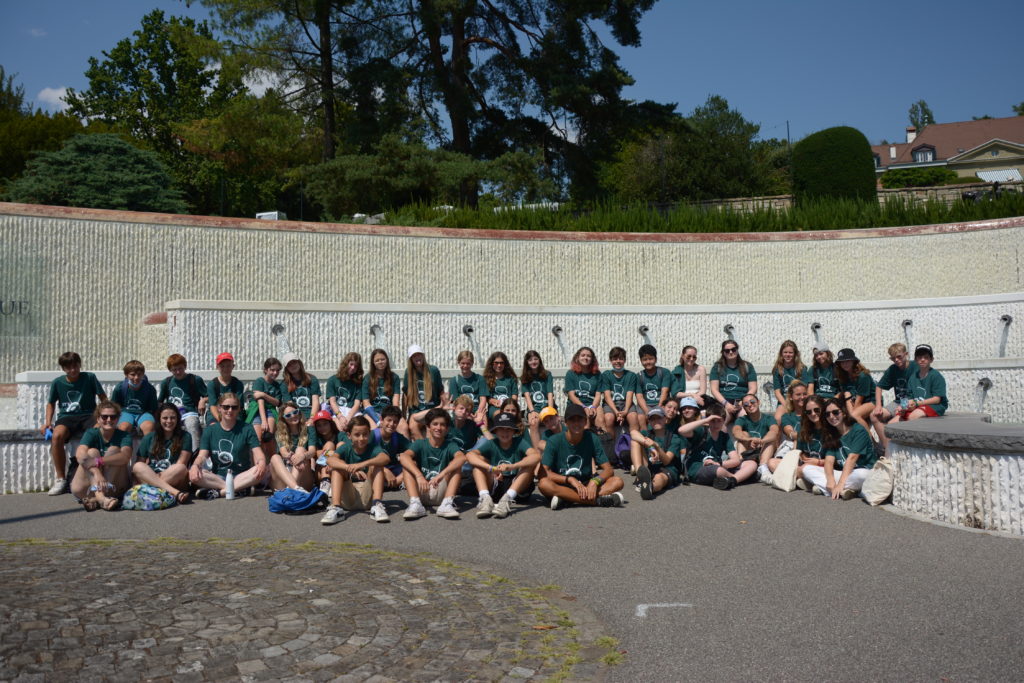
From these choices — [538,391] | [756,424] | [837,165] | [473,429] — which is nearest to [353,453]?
[473,429]

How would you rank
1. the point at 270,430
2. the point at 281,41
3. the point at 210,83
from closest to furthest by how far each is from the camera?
the point at 270,430, the point at 281,41, the point at 210,83

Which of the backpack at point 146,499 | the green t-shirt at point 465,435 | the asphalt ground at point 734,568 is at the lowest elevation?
the asphalt ground at point 734,568

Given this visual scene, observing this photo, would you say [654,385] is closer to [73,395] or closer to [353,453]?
[353,453]

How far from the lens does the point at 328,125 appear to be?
2294cm

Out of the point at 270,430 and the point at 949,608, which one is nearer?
the point at 949,608

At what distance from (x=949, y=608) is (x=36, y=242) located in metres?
12.4

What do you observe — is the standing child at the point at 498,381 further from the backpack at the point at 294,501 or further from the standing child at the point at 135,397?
the standing child at the point at 135,397

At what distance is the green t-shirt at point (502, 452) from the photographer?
350 inches

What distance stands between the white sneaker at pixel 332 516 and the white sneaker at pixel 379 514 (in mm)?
306

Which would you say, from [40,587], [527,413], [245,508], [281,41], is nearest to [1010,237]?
[527,413]

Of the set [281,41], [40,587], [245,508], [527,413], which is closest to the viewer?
[40,587]

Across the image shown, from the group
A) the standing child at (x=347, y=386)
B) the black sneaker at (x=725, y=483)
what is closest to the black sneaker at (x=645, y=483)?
the black sneaker at (x=725, y=483)

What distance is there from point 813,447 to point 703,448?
1159mm

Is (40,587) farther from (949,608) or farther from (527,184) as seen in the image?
(527,184)
